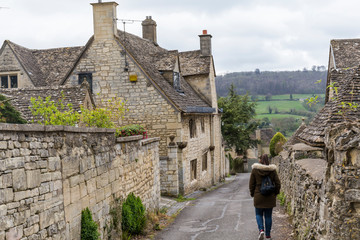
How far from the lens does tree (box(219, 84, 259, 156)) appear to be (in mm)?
44750

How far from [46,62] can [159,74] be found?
7.05 m

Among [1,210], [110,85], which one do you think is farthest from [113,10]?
[1,210]

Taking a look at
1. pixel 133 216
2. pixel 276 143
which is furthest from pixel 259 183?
pixel 276 143

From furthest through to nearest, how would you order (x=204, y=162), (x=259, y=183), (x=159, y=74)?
(x=204, y=162)
(x=159, y=74)
(x=259, y=183)

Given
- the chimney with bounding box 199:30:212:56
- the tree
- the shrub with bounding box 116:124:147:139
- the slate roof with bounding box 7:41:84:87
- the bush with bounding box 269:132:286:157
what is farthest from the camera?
the tree

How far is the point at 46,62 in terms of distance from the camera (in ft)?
78.6

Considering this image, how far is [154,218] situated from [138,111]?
8.44m

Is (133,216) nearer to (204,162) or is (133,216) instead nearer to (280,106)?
(204,162)

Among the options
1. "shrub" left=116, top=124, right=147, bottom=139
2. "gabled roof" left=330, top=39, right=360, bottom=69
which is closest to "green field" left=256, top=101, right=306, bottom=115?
"gabled roof" left=330, top=39, right=360, bottom=69

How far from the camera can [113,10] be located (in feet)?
64.4

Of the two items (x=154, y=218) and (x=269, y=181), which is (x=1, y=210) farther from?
(x=154, y=218)

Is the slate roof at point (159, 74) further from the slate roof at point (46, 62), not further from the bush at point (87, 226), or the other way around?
the bush at point (87, 226)

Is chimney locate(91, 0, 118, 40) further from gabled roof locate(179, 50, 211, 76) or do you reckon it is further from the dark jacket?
the dark jacket

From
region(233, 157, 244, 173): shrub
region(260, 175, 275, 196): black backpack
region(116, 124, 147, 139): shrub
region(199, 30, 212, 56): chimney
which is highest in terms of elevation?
region(199, 30, 212, 56): chimney
